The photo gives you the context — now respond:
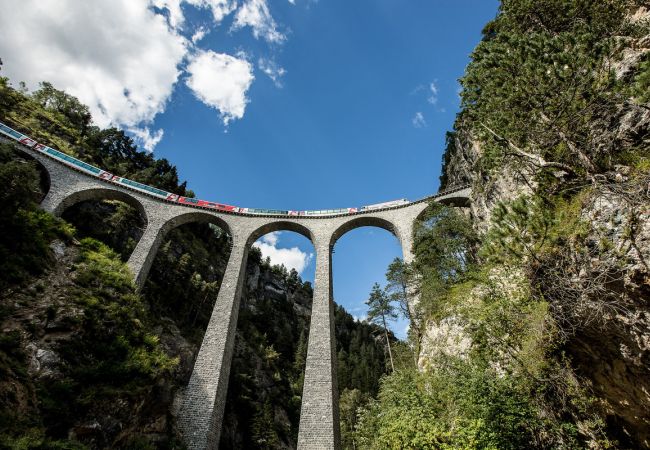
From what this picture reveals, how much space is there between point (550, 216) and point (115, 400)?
12986 mm

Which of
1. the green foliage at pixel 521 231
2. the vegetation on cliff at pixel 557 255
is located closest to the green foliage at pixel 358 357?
the vegetation on cliff at pixel 557 255

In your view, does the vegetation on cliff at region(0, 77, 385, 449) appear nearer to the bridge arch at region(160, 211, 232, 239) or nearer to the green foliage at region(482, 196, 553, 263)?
the bridge arch at region(160, 211, 232, 239)

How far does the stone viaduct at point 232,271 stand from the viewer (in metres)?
16.0

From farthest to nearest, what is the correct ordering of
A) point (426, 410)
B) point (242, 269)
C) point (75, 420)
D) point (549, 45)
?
point (242, 269)
point (426, 410)
point (75, 420)
point (549, 45)

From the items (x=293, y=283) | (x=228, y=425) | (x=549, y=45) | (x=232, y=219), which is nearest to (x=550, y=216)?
(x=549, y=45)

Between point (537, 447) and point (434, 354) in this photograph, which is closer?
point (537, 447)

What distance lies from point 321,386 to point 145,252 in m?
13.8

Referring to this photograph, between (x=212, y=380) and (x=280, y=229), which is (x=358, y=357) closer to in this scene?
(x=280, y=229)

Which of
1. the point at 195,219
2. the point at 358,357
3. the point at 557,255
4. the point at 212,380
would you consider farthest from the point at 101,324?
the point at 358,357

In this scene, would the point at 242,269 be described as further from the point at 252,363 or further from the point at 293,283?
the point at 293,283

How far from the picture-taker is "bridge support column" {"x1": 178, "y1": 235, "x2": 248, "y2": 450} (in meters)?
15.7

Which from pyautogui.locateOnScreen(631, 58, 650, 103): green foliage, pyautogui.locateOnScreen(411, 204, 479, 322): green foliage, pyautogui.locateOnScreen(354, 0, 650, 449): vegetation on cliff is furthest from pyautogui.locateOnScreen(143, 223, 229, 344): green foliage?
pyautogui.locateOnScreen(631, 58, 650, 103): green foliage

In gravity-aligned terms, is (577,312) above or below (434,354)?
below

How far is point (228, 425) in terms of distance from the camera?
2447 centimetres
